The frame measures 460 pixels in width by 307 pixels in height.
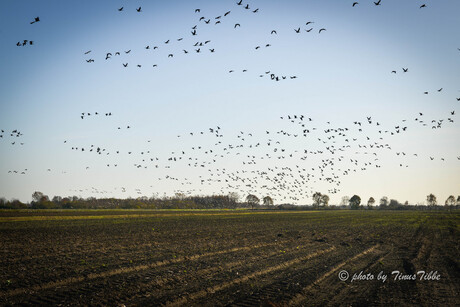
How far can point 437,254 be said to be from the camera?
21672 mm

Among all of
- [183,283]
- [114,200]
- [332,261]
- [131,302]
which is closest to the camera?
[131,302]

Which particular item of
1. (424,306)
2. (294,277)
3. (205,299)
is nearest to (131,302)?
(205,299)

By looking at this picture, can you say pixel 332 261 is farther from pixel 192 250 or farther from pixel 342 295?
pixel 192 250

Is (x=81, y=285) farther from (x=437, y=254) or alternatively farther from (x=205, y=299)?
(x=437, y=254)

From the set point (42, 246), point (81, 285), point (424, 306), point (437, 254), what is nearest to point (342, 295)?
point (424, 306)

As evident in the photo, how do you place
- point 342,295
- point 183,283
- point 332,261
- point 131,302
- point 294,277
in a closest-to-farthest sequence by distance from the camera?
1. point 131,302
2. point 342,295
3. point 183,283
4. point 294,277
5. point 332,261

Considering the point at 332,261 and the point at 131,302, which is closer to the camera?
the point at 131,302

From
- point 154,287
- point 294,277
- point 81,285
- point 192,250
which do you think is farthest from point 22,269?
point 294,277

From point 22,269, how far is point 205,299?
1041 cm

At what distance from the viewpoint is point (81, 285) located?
1243 centimetres

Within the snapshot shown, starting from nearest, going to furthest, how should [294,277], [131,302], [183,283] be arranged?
1. [131,302]
2. [183,283]
3. [294,277]

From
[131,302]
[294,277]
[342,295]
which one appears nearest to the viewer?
[131,302]

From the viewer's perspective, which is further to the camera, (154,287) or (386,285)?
(386,285)

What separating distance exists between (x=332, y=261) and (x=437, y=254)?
368 inches
